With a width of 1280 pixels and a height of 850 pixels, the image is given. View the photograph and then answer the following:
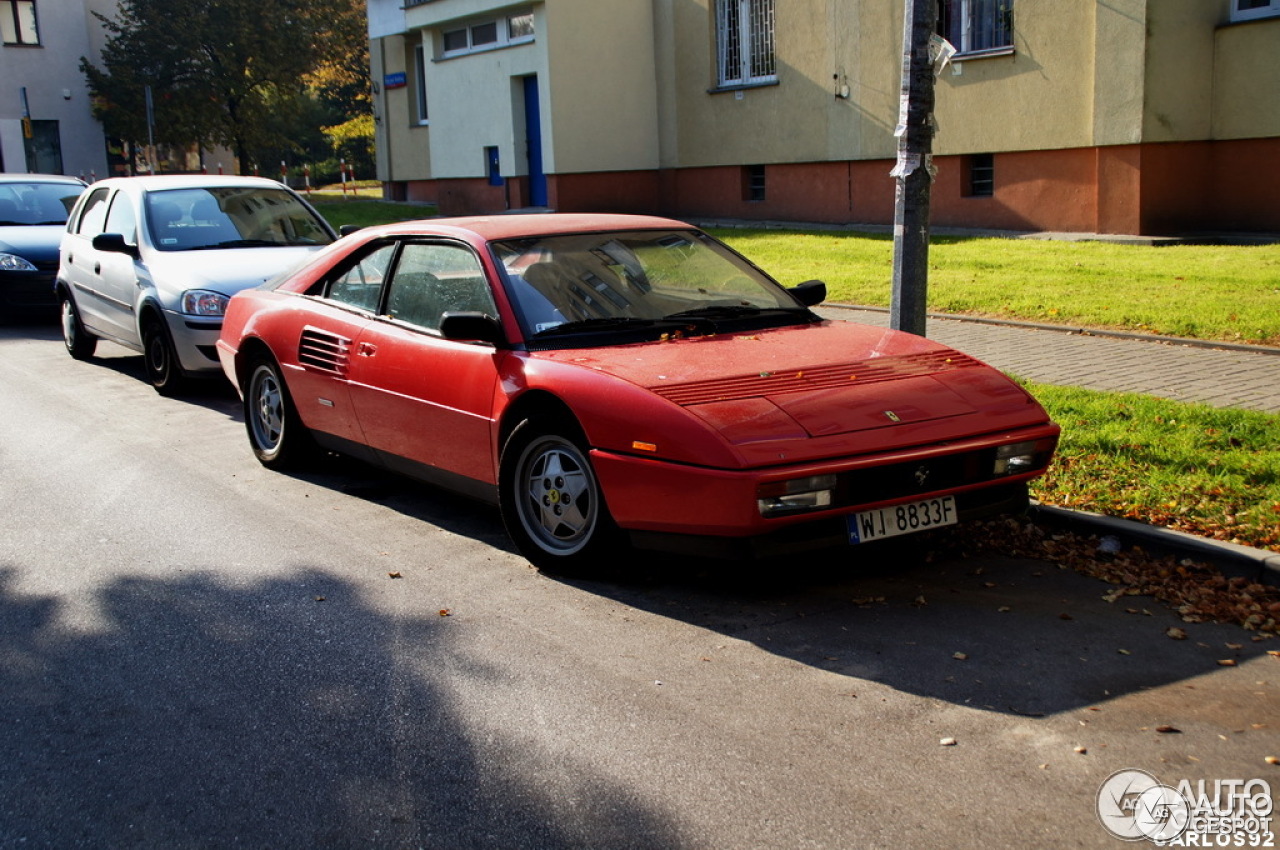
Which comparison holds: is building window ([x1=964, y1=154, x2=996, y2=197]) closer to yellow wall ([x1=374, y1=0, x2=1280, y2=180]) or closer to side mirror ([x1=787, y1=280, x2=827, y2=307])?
yellow wall ([x1=374, y1=0, x2=1280, y2=180])

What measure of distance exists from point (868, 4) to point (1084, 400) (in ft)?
46.7

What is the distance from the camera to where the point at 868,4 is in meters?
21.2

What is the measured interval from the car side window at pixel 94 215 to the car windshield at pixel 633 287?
24.7 ft

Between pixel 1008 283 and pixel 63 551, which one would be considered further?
pixel 1008 283

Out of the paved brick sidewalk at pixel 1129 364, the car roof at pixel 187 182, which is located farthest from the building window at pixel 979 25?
the car roof at pixel 187 182

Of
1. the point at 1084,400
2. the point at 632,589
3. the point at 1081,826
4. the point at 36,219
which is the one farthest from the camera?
the point at 36,219

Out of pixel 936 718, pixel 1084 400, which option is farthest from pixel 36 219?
pixel 936 718

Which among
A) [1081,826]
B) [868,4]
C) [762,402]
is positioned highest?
[868,4]

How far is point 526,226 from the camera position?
269 inches

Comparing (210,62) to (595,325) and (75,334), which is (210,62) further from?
Result: (595,325)

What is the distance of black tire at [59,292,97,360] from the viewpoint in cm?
1300

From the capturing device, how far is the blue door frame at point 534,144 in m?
27.2

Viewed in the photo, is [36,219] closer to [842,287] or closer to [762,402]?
[842,287]

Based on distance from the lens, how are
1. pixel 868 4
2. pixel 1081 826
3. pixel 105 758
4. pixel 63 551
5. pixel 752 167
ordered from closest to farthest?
pixel 1081 826
pixel 105 758
pixel 63 551
pixel 868 4
pixel 752 167
